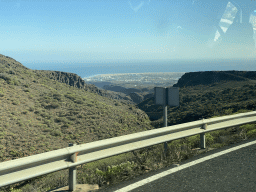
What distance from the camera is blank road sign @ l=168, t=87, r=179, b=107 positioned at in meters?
6.32

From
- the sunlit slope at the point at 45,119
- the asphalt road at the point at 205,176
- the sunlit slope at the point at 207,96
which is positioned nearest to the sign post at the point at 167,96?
the asphalt road at the point at 205,176

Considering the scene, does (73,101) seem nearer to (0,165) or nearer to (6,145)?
(6,145)

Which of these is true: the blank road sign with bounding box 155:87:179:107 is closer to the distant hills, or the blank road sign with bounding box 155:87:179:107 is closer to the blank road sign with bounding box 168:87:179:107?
the blank road sign with bounding box 168:87:179:107

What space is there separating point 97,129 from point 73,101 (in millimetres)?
13741

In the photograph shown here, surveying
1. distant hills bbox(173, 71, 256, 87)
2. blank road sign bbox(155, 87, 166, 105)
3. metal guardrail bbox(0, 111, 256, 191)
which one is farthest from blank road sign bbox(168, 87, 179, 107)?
distant hills bbox(173, 71, 256, 87)

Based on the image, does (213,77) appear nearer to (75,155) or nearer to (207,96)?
(207,96)

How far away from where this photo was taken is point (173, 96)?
6414 mm

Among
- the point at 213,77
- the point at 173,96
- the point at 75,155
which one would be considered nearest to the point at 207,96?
the point at 213,77

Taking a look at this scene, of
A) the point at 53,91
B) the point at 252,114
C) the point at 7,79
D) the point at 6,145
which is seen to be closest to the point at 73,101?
the point at 53,91

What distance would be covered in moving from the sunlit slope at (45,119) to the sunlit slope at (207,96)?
9627 mm

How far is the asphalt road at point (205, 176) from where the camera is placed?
3855 millimetres

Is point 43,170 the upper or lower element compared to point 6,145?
upper

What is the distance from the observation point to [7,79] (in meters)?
48.3

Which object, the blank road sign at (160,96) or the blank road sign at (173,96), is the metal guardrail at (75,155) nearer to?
the blank road sign at (173,96)
